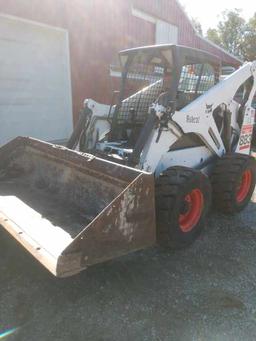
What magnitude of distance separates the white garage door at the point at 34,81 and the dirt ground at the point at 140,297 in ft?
13.7

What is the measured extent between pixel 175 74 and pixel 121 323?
2.55 m

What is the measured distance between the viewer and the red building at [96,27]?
7.05 metres

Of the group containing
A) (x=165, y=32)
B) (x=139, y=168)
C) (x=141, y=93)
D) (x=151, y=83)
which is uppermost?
(x=165, y=32)

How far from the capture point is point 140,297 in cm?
270

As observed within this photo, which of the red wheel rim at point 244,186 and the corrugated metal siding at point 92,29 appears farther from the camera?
the corrugated metal siding at point 92,29

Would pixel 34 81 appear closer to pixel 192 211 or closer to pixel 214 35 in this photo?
pixel 192 211

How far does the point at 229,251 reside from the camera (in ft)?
11.3

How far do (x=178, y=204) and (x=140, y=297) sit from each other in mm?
902

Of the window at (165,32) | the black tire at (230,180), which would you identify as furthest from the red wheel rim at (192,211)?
the window at (165,32)

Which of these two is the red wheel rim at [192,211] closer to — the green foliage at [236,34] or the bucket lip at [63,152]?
the bucket lip at [63,152]

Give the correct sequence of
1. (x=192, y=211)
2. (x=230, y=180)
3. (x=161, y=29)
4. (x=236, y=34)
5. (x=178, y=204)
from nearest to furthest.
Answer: (x=178, y=204)
(x=192, y=211)
(x=230, y=180)
(x=161, y=29)
(x=236, y=34)

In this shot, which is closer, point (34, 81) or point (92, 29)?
point (34, 81)

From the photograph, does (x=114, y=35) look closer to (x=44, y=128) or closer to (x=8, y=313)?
(x=44, y=128)

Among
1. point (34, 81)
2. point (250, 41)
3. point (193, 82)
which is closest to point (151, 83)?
point (193, 82)
